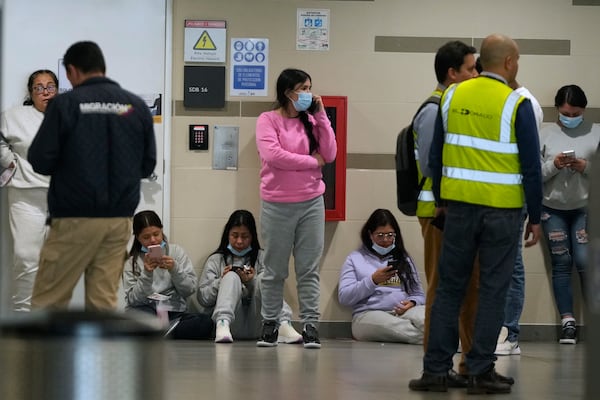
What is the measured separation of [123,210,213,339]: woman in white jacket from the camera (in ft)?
22.3

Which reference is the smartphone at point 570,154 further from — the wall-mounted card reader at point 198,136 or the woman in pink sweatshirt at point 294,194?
the wall-mounted card reader at point 198,136

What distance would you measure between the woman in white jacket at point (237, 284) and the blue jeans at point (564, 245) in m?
1.88

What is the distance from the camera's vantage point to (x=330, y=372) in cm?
506

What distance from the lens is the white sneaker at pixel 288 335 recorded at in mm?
6637

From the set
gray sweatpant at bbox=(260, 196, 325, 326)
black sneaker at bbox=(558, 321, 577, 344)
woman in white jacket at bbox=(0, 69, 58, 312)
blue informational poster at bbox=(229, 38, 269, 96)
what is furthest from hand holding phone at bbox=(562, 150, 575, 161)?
woman in white jacket at bbox=(0, 69, 58, 312)

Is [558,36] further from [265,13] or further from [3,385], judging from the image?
[3,385]

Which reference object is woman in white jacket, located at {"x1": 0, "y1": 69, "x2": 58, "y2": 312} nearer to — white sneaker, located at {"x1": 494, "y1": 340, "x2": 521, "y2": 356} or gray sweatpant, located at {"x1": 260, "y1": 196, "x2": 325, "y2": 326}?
gray sweatpant, located at {"x1": 260, "y1": 196, "x2": 325, "y2": 326}

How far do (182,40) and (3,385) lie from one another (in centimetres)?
544

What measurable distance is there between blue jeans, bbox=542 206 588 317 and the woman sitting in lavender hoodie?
3.17ft

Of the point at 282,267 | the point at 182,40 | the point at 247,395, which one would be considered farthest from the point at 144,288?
the point at 247,395

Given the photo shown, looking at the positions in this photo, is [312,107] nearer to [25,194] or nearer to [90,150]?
[25,194]

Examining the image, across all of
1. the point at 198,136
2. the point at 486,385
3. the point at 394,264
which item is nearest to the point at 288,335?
the point at 394,264

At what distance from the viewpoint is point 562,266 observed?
23.7 feet

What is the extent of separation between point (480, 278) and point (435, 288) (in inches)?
12.5
